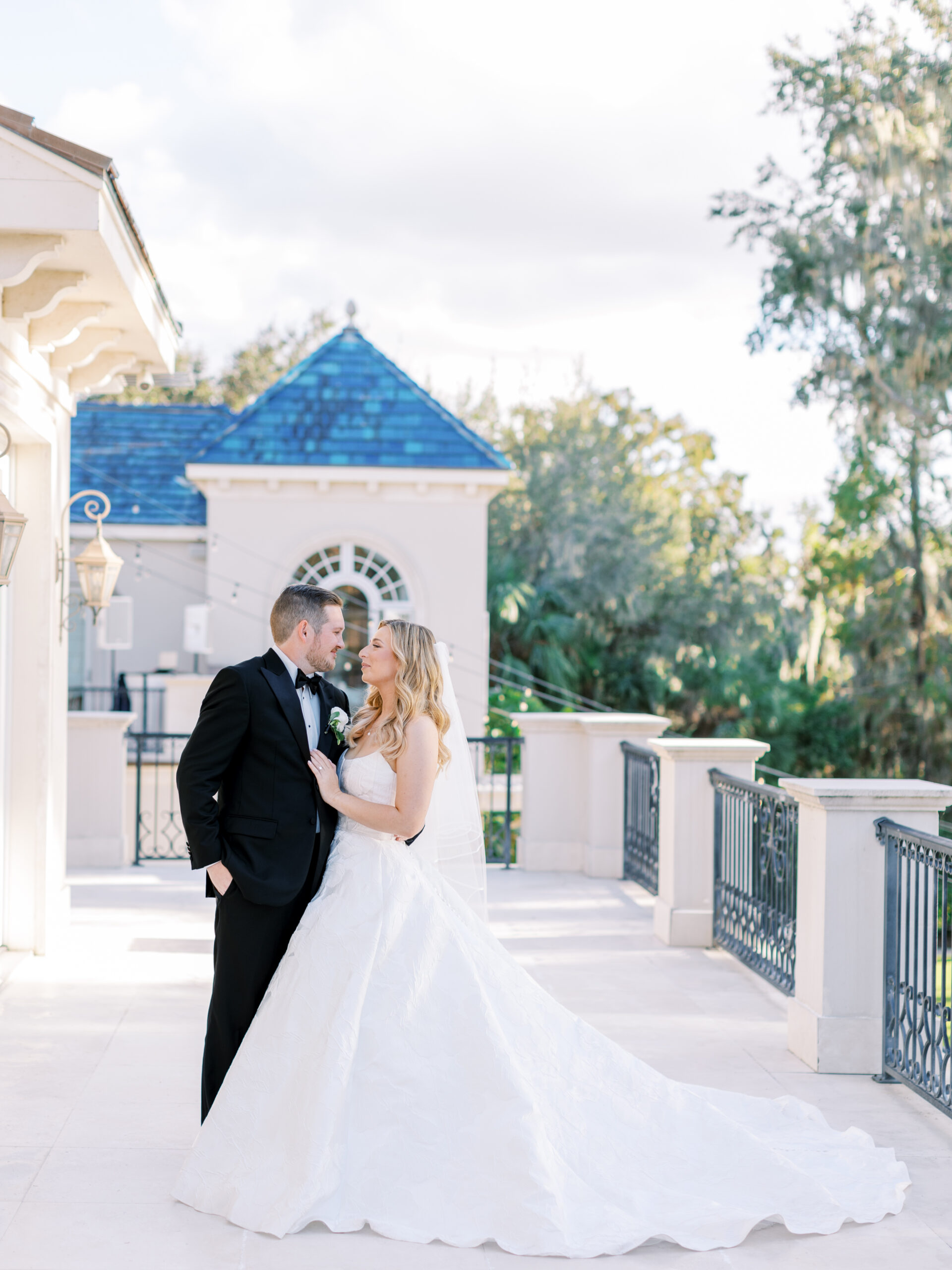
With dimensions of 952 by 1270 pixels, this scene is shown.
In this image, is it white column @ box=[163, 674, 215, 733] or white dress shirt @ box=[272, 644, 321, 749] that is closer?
white dress shirt @ box=[272, 644, 321, 749]

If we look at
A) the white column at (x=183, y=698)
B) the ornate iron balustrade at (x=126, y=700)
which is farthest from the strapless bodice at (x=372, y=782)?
the ornate iron balustrade at (x=126, y=700)

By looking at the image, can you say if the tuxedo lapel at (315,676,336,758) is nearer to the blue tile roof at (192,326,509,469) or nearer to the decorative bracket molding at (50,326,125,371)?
the decorative bracket molding at (50,326,125,371)

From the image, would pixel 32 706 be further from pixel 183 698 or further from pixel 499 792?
pixel 499 792

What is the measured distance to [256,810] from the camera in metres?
3.76

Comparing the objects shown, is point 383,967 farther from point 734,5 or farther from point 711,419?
point 711,419

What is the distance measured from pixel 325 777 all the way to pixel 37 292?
10.5ft

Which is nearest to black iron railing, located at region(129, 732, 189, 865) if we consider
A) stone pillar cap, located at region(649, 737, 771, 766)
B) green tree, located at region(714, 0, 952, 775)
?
stone pillar cap, located at region(649, 737, 771, 766)

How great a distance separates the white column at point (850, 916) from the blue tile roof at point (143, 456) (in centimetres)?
1393

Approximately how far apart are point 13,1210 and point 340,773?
5.08ft

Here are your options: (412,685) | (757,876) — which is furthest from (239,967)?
(757,876)

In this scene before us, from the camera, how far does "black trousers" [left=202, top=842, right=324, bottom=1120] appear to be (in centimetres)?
380

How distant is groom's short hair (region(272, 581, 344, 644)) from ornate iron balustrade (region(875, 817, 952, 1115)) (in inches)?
92.6

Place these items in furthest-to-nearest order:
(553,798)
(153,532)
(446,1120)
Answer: (153,532)
(553,798)
(446,1120)

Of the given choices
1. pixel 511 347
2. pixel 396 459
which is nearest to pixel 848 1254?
pixel 396 459
